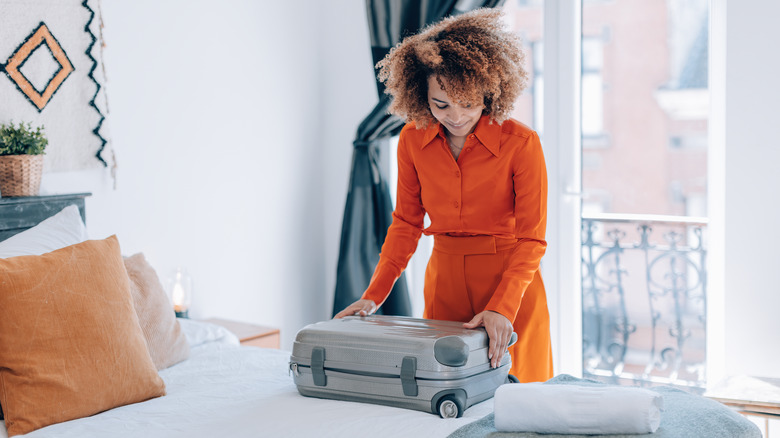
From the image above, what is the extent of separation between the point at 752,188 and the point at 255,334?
1.95m

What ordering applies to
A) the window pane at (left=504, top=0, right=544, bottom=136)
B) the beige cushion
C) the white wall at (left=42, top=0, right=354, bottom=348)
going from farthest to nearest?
the window pane at (left=504, top=0, right=544, bottom=136), the white wall at (left=42, top=0, right=354, bottom=348), the beige cushion

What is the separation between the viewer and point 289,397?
1680 millimetres

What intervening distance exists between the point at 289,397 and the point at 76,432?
46 cm

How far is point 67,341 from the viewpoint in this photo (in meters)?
1.63

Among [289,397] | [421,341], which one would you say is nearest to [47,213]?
[289,397]

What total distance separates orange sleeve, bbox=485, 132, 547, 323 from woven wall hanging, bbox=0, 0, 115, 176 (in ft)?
5.37

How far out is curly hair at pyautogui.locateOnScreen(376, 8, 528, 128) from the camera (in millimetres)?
1690

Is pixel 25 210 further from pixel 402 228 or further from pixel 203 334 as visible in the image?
pixel 402 228

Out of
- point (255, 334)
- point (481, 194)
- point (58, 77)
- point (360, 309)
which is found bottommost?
point (255, 334)

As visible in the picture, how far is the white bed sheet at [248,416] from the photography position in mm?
1454

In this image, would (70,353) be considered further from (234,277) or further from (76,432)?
(234,277)

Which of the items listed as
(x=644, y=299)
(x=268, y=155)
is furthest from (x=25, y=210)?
(x=644, y=299)

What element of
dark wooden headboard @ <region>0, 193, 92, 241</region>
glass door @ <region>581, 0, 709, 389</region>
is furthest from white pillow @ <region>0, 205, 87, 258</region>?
glass door @ <region>581, 0, 709, 389</region>

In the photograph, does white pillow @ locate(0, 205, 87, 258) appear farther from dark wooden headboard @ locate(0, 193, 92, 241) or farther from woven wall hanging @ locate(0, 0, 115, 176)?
woven wall hanging @ locate(0, 0, 115, 176)
